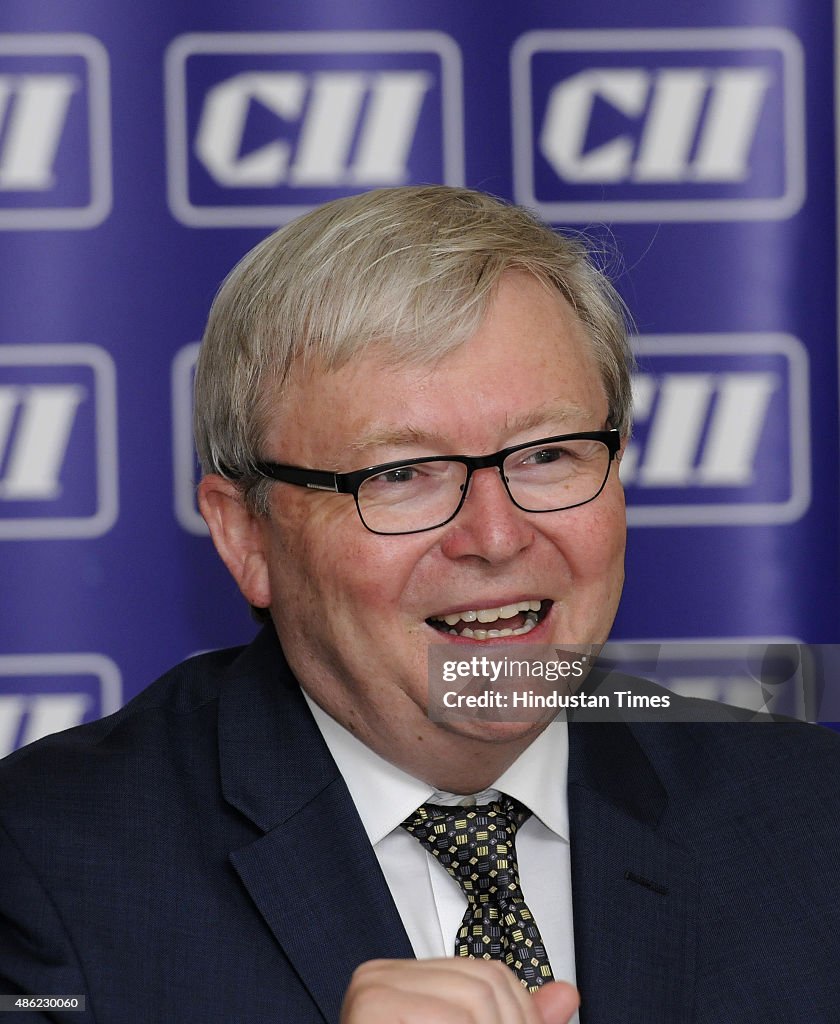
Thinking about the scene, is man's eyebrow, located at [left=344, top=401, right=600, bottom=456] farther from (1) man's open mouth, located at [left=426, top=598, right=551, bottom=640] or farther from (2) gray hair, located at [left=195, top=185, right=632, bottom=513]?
(1) man's open mouth, located at [left=426, top=598, right=551, bottom=640]

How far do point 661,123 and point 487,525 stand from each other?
1.14 m

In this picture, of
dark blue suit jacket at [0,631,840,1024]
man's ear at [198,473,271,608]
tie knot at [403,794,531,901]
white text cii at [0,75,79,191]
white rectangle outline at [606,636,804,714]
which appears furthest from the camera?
white rectangle outline at [606,636,804,714]

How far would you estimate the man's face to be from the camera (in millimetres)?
1843

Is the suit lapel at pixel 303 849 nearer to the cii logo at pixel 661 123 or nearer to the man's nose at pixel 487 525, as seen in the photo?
the man's nose at pixel 487 525

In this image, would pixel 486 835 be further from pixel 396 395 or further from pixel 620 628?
pixel 620 628

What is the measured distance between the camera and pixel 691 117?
8.61 feet

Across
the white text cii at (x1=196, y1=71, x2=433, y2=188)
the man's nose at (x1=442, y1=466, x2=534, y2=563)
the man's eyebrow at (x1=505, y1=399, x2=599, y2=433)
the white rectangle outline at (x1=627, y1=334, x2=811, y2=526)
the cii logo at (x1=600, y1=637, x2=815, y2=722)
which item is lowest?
the cii logo at (x1=600, y1=637, x2=815, y2=722)

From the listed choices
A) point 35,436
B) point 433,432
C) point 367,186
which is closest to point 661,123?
point 367,186

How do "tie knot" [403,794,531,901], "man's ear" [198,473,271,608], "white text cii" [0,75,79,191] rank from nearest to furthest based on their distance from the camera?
1. "tie knot" [403,794,531,901]
2. "man's ear" [198,473,271,608]
3. "white text cii" [0,75,79,191]

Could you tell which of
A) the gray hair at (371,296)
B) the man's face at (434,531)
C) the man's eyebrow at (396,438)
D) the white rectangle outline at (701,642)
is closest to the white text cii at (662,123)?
the gray hair at (371,296)

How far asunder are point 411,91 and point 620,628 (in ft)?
3.47

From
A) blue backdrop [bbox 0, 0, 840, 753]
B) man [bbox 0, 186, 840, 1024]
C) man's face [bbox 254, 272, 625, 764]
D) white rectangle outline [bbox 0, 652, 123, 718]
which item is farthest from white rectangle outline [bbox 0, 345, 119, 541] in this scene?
man's face [bbox 254, 272, 625, 764]

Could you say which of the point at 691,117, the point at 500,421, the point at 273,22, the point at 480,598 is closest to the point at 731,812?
the point at 480,598

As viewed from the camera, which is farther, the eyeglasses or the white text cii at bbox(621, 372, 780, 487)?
the white text cii at bbox(621, 372, 780, 487)
